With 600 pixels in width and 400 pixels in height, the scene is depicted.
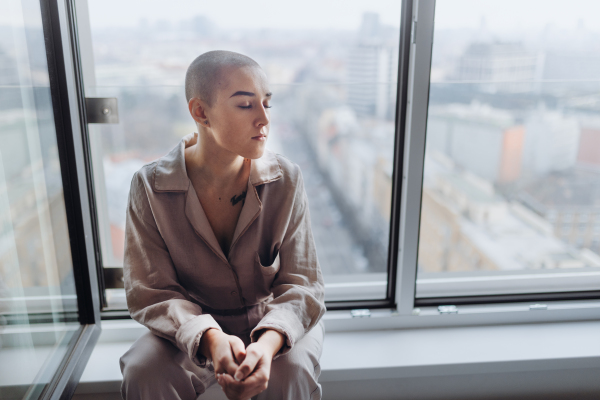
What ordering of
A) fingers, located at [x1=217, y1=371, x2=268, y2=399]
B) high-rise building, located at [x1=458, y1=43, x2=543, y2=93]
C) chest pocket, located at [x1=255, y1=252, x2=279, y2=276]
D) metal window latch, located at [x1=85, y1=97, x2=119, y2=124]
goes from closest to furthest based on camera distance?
fingers, located at [x1=217, y1=371, x2=268, y2=399] → chest pocket, located at [x1=255, y1=252, x2=279, y2=276] → metal window latch, located at [x1=85, y1=97, x2=119, y2=124] → high-rise building, located at [x1=458, y1=43, x2=543, y2=93]

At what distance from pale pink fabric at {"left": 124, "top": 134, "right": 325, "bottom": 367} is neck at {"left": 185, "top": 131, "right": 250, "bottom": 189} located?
3 cm

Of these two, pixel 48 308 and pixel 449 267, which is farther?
pixel 449 267

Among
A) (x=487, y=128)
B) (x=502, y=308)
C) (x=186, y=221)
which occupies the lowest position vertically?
(x=502, y=308)

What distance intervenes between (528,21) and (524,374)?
3.42 feet

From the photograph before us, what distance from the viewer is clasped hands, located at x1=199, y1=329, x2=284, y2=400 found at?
827mm

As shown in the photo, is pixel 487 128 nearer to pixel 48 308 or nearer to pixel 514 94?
pixel 514 94

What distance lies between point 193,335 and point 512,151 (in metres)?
1.22

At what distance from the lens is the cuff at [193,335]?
2.85 feet

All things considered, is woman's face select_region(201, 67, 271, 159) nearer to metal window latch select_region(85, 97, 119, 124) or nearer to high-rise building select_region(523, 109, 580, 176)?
metal window latch select_region(85, 97, 119, 124)

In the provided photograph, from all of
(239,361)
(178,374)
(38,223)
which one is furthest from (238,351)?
(38,223)

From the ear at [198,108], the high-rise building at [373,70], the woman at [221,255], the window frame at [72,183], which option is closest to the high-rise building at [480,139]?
the high-rise building at [373,70]

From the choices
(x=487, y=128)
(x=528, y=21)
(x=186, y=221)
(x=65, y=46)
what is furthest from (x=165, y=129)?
(x=528, y=21)

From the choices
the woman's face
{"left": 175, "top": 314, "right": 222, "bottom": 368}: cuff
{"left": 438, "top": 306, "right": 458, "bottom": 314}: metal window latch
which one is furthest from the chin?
{"left": 438, "top": 306, "right": 458, "bottom": 314}: metal window latch

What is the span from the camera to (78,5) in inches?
49.7
